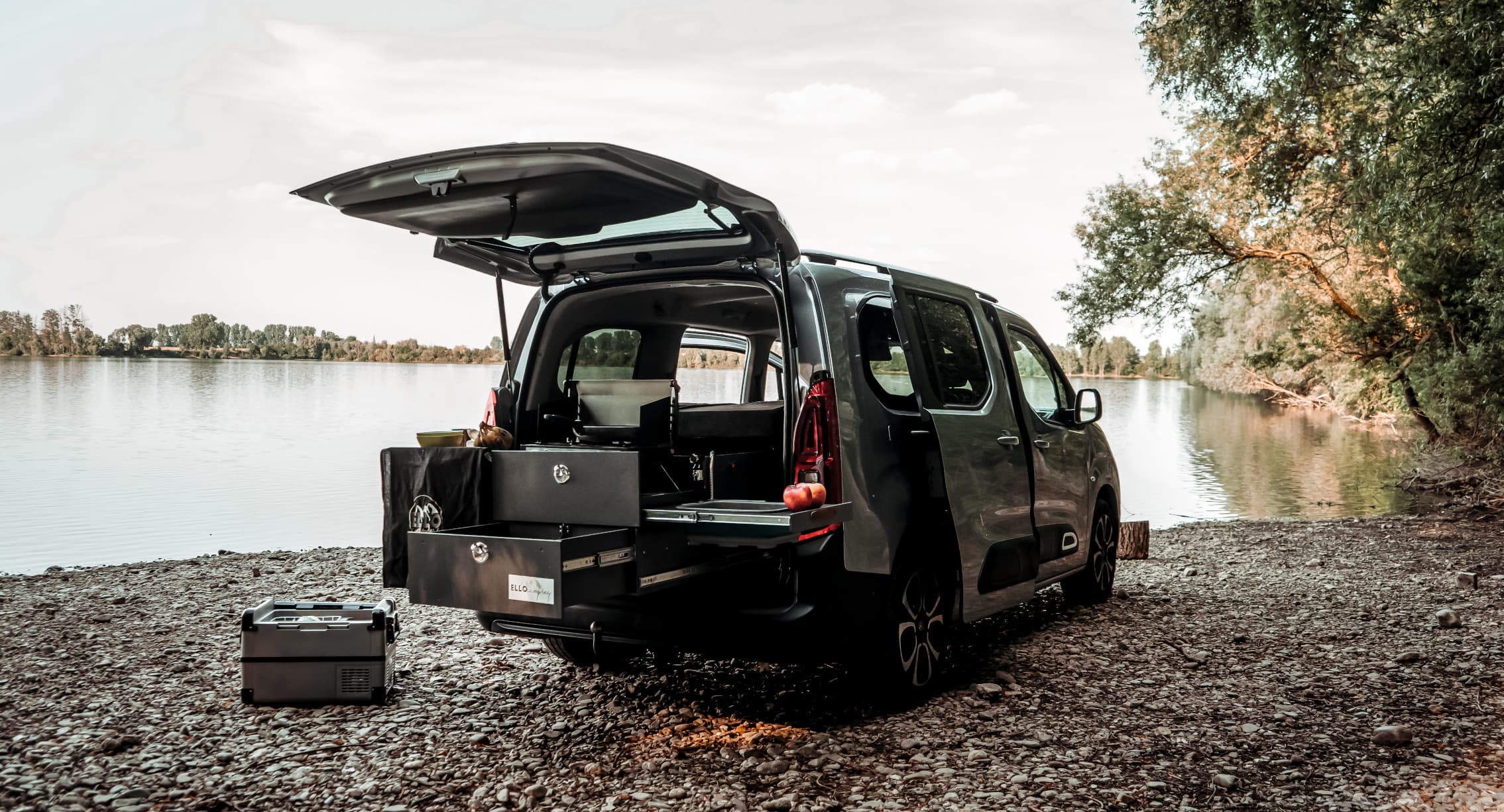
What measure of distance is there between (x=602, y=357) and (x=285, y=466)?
21.2m

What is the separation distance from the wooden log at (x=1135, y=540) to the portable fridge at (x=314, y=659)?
727 cm

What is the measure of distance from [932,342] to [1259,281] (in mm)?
18989

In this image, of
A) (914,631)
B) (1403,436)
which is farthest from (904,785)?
(1403,436)

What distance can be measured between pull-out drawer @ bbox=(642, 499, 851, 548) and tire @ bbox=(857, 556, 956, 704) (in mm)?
733

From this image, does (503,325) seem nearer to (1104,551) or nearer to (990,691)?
(990,691)

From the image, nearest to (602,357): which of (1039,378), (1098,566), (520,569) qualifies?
(520,569)

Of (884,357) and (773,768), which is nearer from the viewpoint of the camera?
(773,768)

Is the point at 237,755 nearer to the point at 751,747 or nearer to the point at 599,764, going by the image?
the point at 599,764

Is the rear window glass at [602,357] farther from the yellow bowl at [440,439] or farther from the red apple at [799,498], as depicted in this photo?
the red apple at [799,498]

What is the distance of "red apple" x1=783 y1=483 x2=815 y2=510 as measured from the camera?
151 inches

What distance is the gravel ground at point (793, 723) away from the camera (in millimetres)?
3707

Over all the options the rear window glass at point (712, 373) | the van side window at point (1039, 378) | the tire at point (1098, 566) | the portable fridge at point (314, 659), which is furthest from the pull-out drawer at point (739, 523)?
the tire at point (1098, 566)

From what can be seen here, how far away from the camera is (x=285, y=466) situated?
24062 millimetres

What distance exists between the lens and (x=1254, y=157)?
17.7m
